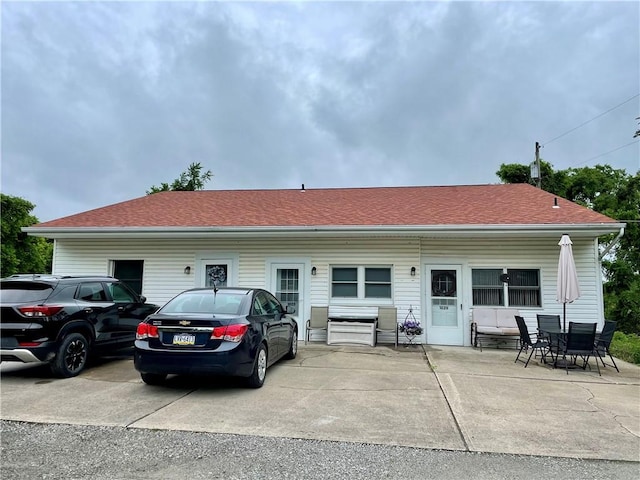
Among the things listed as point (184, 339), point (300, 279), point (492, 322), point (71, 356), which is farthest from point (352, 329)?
point (71, 356)

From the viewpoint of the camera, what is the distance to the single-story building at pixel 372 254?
9586mm

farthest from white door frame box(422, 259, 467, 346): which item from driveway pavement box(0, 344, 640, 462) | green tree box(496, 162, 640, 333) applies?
green tree box(496, 162, 640, 333)

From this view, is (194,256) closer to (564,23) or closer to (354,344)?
(354,344)

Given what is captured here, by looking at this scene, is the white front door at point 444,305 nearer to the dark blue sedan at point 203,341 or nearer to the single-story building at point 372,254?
the single-story building at point 372,254

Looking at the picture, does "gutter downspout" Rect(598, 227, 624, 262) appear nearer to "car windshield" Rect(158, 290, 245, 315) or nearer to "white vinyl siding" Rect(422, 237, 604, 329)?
"white vinyl siding" Rect(422, 237, 604, 329)

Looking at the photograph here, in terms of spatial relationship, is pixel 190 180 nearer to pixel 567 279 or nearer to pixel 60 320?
pixel 60 320

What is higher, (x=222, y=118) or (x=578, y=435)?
(x=222, y=118)

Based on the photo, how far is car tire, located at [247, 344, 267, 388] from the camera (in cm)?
526

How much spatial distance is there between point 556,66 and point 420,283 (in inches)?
358

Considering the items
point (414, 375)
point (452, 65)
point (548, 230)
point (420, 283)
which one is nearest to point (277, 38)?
point (452, 65)

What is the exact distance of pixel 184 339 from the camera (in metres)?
4.98

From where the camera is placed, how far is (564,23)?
10477 millimetres

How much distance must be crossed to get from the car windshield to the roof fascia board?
13.9 ft

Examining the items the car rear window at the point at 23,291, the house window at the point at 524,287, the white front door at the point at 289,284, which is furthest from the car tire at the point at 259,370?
the house window at the point at 524,287
